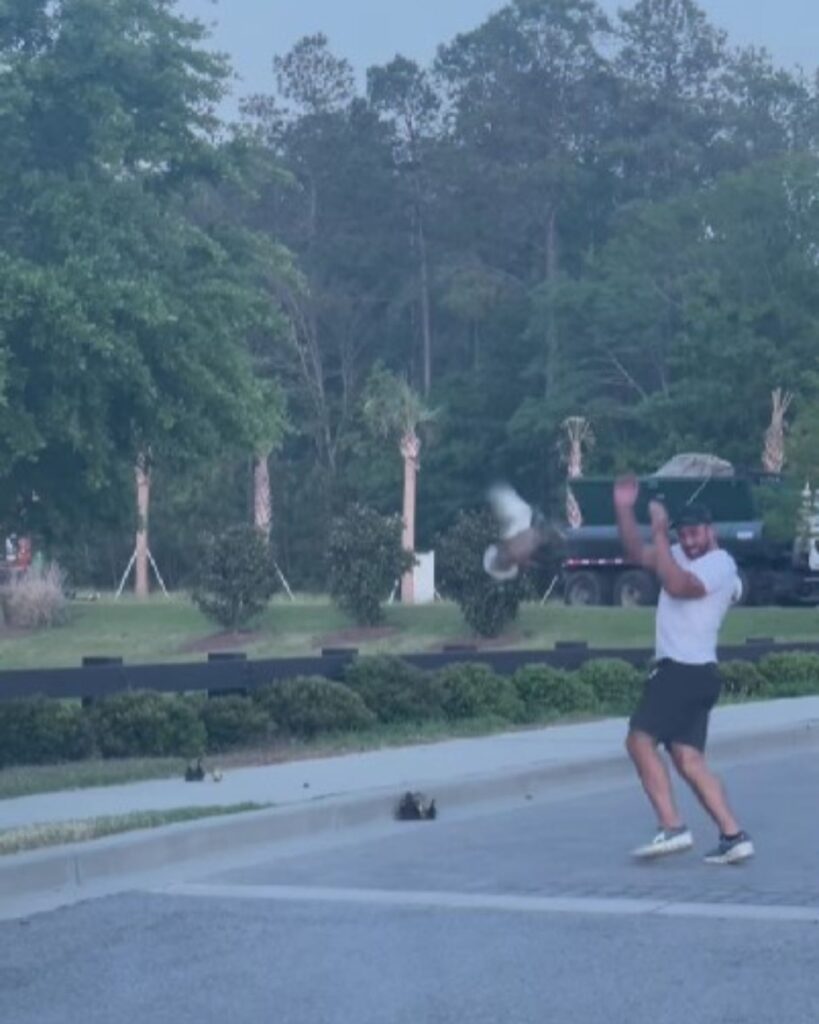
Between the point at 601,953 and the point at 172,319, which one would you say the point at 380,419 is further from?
the point at 601,953

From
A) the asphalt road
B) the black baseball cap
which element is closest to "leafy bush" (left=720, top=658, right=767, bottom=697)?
the asphalt road

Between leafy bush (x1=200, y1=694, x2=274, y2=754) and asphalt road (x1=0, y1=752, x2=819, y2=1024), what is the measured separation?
4.62 m

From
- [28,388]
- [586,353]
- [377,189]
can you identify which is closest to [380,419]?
[586,353]

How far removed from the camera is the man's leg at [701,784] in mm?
12359

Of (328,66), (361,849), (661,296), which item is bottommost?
(361,849)

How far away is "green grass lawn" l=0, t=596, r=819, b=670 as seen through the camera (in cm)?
4522

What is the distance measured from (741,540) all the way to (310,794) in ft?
115

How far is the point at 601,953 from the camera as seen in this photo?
10016 mm

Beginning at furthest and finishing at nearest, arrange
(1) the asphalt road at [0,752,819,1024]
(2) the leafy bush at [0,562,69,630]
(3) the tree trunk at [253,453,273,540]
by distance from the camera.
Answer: (3) the tree trunk at [253,453,273,540]
(2) the leafy bush at [0,562,69,630]
(1) the asphalt road at [0,752,819,1024]

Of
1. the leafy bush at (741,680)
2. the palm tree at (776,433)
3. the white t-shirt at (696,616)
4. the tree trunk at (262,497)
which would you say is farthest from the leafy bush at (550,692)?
the tree trunk at (262,497)

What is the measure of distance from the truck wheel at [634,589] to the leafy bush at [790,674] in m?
24.7

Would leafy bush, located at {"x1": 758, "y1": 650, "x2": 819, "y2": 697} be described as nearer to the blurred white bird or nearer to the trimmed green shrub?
the trimmed green shrub

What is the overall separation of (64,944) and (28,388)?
17.7 m

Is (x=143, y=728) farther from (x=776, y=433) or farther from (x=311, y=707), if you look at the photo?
(x=776, y=433)
